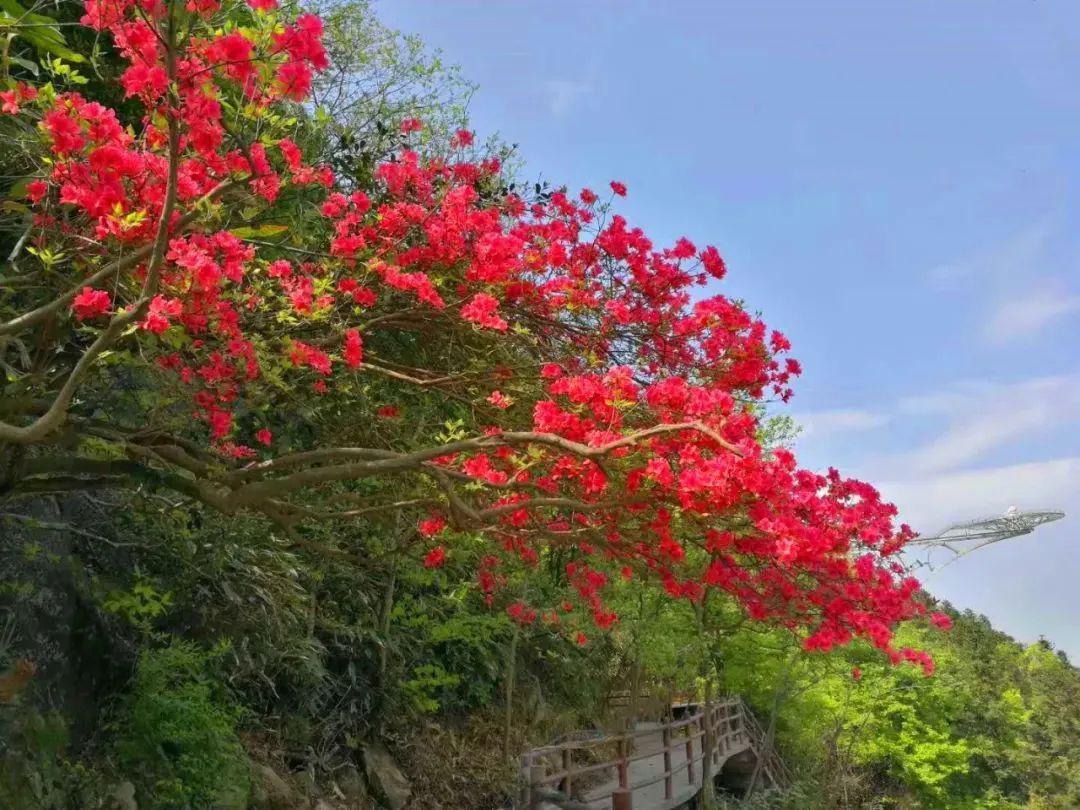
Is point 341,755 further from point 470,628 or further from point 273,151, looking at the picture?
point 273,151

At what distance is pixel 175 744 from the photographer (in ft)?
23.6

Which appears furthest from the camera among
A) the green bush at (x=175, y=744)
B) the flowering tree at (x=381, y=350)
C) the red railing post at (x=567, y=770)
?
the red railing post at (x=567, y=770)

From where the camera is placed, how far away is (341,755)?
31.1 feet

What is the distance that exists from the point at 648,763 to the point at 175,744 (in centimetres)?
1073

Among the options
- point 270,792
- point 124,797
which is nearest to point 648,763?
point 270,792

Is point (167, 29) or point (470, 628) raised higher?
point (167, 29)

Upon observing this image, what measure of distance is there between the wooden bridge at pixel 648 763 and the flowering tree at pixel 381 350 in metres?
3.25

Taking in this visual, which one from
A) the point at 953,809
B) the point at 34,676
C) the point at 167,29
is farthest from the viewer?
the point at 953,809

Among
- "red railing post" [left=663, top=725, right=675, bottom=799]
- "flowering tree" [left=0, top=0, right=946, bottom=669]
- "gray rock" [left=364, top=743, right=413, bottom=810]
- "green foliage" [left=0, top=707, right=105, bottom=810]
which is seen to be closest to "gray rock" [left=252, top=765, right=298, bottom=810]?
"gray rock" [left=364, top=743, right=413, bottom=810]

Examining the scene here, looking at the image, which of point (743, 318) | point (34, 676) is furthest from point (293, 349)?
point (34, 676)

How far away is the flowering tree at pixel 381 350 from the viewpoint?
3.85 m

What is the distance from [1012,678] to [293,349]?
4844 centimetres

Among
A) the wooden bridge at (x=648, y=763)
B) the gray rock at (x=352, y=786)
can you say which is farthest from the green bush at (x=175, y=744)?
the wooden bridge at (x=648, y=763)

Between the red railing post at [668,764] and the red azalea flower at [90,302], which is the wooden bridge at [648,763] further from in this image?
the red azalea flower at [90,302]
